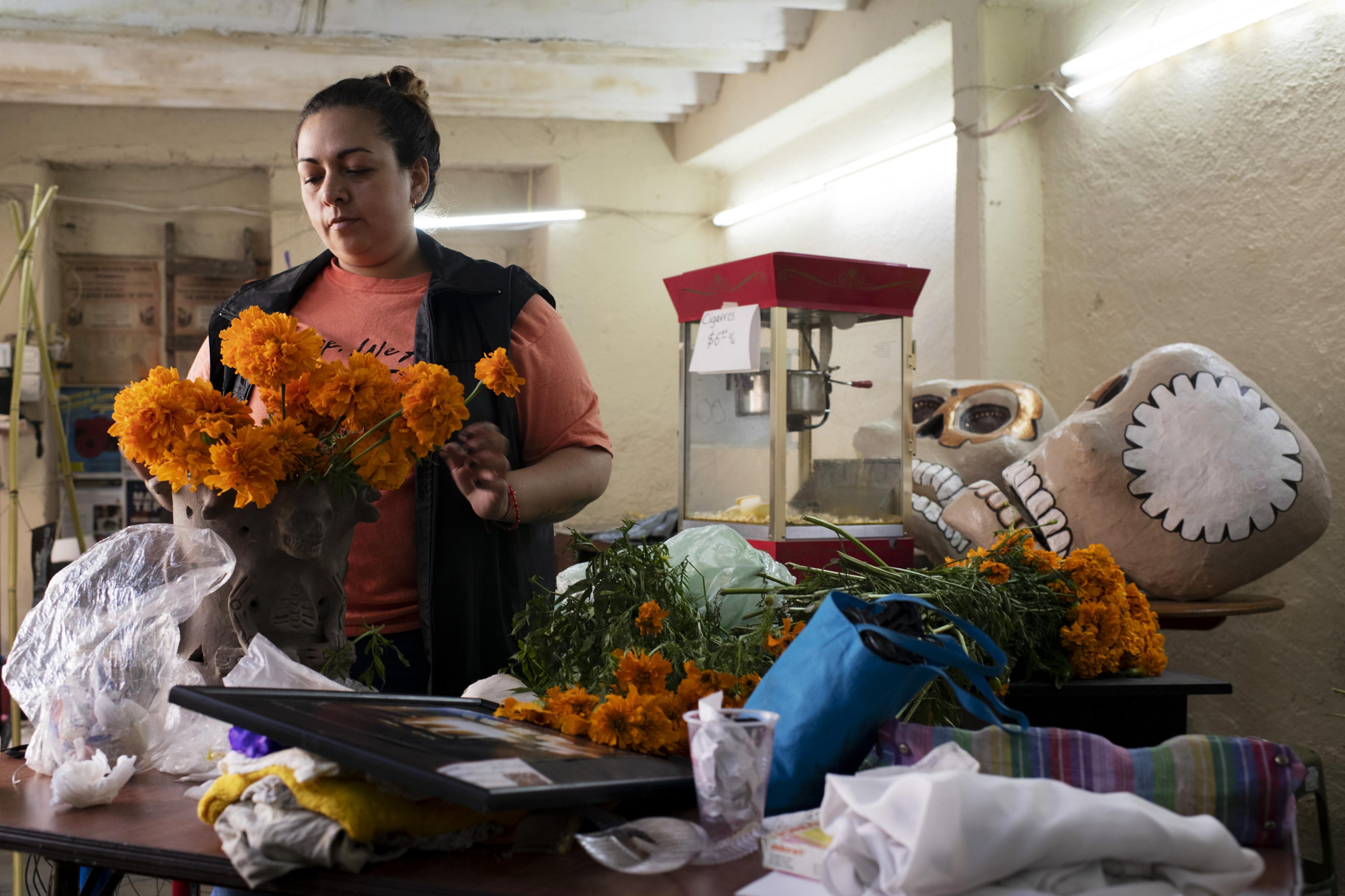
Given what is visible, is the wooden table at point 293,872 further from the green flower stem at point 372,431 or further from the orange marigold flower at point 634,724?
the green flower stem at point 372,431

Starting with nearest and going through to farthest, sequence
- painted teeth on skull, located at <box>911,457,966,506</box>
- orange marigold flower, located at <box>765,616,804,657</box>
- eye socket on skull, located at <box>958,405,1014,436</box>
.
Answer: orange marigold flower, located at <box>765,616,804,657</box>, painted teeth on skull, located at <box>911,457,966,506</box>, eye socket on skull, located at <box>958,405,1014,436</box>

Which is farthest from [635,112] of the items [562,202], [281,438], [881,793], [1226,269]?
[881,793]

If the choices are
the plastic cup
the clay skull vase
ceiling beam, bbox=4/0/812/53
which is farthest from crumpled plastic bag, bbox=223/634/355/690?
ceiling beam, bbox=4/0/812/53

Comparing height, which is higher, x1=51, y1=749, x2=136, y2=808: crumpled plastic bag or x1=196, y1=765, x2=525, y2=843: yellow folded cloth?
x1=196, y1=765, x2=525, y2=843: yellow folded cloth

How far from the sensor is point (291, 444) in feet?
3.64

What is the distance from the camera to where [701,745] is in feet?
2.81

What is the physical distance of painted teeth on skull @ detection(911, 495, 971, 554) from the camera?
2.98 metres

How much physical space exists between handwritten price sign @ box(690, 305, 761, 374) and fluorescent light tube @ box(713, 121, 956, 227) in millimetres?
1513

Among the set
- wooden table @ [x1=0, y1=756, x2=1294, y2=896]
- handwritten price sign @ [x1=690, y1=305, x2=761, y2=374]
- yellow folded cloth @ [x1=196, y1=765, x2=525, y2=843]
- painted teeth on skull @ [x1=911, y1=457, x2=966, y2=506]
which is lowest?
wooden table @ [x1=0, y1=756, x2=1294, y2=896]

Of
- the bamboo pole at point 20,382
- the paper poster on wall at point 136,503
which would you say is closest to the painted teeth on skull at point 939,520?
the bamboo pole at point 20,382

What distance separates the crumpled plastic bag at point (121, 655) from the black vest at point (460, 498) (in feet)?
1.32

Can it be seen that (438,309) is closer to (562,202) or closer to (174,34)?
(174,34)

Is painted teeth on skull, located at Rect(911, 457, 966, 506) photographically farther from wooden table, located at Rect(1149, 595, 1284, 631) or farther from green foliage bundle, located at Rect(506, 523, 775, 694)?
green foliage bundle, located at Rect(506, 523, 775, 694)

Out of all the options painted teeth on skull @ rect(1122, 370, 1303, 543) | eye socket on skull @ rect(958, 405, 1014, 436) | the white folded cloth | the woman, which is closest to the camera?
the white folded cloth
